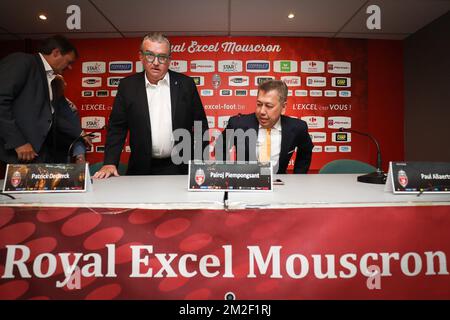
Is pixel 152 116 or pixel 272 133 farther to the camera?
pixel 272 133

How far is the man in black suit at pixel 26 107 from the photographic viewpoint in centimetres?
187

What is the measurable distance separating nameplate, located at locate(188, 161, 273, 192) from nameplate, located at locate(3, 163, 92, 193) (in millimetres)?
362

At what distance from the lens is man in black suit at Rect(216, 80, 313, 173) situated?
2004 millimetres

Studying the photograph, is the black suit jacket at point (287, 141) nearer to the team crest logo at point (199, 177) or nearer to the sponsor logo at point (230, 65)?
the team crest logo at point (199, 177)

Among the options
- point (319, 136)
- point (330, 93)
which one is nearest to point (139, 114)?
point (319, 136)

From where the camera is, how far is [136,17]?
350 cm

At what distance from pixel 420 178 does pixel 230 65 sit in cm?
333

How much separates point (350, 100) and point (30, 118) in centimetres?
355

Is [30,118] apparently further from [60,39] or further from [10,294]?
[10,294]

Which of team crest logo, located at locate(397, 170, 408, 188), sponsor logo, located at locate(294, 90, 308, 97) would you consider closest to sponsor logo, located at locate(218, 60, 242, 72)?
sponsor logo, located at locate(294, 90, 308, 97)

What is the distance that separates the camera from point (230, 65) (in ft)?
13.3

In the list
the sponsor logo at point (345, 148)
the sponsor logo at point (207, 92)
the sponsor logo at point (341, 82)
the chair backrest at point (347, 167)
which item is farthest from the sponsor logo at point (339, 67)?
the chair backrest at point (347, 167)

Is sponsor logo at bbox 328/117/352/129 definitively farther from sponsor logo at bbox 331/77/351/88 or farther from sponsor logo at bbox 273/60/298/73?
sponsor logo at bbox 273/60/298/73

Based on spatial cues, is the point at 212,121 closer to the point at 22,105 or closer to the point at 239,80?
the point at 239,80
